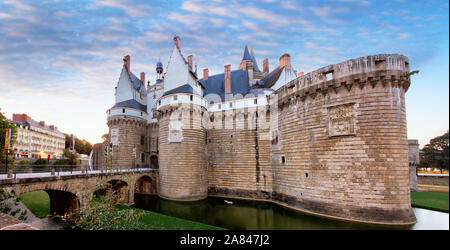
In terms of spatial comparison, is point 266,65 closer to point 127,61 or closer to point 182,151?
point 182,151

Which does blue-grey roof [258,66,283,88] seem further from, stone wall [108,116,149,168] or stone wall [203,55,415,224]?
stone wall [108,116,149,168]

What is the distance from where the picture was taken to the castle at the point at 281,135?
12.5 meters

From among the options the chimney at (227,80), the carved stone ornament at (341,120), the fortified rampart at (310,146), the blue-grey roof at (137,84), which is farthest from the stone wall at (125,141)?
the carved stone ornament at (341,120)

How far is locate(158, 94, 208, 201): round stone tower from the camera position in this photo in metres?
20.0

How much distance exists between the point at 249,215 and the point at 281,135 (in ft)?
23.8

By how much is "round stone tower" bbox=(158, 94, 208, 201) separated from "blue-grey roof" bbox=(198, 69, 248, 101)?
5293 mm

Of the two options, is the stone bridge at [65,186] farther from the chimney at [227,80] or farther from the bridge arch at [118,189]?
the chimney at [227,80]

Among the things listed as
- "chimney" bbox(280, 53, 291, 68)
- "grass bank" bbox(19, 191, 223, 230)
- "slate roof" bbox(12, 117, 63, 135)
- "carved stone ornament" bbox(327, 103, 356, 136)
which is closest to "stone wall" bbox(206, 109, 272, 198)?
"chimney" bbox(280, 53, 291, 68)

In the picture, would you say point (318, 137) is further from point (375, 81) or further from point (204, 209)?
point (204, 209)

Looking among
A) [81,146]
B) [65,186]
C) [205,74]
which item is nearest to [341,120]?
[65,186]

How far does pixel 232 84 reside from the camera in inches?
1024
